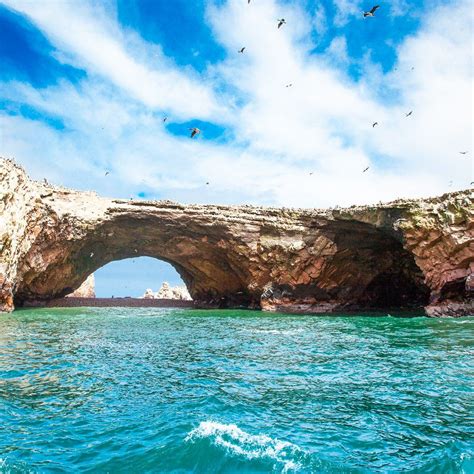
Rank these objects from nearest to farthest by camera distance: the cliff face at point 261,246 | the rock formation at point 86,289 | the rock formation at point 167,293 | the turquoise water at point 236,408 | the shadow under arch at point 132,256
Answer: the turquoise water at point 236,408 < the cliff face at point 261,246 < the shadow under arch at point 132,256 < the rock formation at point 86,289 < the rock formation at point 167,293

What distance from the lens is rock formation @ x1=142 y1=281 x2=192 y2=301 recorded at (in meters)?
73.0

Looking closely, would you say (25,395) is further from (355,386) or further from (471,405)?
(471,405)

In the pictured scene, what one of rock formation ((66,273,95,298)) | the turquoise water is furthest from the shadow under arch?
rock formation ((66,273,95,298))

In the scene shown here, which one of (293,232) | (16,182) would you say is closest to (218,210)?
(293,232)

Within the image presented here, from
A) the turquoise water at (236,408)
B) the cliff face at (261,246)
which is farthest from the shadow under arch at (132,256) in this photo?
the turquoise water at (236,408)

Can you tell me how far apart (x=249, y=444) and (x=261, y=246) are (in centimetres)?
3043

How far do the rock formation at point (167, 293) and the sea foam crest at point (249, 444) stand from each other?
66.7 metres

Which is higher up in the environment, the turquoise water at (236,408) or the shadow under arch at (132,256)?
the shadow under arch at (132,256)

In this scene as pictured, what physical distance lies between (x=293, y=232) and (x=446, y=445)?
2975 cm

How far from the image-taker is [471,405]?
26.6ft

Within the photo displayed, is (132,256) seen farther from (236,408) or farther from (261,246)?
(236,408)

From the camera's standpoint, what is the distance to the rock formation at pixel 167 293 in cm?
7300

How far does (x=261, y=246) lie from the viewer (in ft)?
120

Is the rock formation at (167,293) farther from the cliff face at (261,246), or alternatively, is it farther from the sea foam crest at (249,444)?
the sea foam crest at (249,444)
